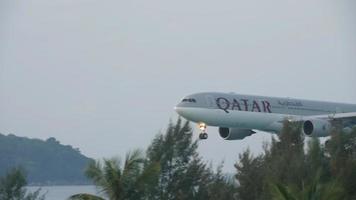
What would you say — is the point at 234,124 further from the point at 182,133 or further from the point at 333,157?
the point at 333,157

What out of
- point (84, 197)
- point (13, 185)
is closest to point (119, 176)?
point (84, 197)

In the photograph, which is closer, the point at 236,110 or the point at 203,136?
the point at 203,136

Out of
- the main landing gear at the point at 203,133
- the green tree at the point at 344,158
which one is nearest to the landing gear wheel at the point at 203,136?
the main landing gear at the point at 203,133

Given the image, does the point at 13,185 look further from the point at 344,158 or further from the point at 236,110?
the point at 236,110

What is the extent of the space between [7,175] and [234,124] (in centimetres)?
2472

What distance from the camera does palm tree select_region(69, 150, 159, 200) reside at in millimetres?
43906

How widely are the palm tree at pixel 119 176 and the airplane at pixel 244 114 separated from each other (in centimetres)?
4642

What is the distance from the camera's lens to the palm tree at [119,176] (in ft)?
144

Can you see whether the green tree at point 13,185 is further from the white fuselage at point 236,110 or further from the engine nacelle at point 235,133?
the engine nacelle at point 235,133

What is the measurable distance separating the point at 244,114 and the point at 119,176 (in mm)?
51585

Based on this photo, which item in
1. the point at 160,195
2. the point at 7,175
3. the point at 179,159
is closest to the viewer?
the point at 160,195

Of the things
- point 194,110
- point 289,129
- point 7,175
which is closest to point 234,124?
point 194,110

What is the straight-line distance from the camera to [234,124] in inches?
3740

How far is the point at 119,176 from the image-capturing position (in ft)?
144
